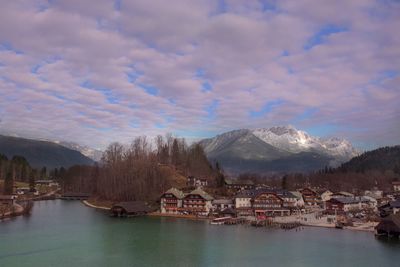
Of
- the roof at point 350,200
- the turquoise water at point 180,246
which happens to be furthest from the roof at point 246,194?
the turquoise water at point 180,246

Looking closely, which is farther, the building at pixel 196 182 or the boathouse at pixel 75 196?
the boathouse at pixel 75 196

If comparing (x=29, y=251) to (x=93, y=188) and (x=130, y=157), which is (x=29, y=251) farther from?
(x=93, y=188)

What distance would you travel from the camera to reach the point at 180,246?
48.8m

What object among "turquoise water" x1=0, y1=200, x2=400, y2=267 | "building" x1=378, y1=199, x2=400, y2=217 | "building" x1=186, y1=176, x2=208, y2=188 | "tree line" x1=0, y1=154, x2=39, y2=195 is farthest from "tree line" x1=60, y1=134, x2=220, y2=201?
"building" x1=378, y1=199, x2=400, y2=217

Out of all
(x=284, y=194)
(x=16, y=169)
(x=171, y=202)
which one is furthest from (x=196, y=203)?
(x=16, y=169)

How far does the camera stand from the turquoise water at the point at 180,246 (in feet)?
135

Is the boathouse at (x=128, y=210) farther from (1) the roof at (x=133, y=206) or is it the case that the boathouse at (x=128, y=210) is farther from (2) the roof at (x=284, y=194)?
(2) the roof at (x=284, y=194)

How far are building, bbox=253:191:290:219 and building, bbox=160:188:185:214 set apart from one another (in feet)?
53.2

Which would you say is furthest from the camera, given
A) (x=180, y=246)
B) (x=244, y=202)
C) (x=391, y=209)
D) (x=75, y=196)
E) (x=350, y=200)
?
(x=75, y=196)

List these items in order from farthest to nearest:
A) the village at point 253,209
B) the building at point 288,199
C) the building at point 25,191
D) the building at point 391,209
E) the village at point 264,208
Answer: the building at point 25,191
the building at point 288,199
the village at point 264,208
the building at point 391,209
the village at point 253,209

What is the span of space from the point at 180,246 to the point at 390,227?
97.3 ft

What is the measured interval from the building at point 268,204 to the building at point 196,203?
10090 mm

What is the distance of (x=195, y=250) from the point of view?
4628 cm

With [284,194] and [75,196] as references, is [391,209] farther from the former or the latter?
[75,196]
